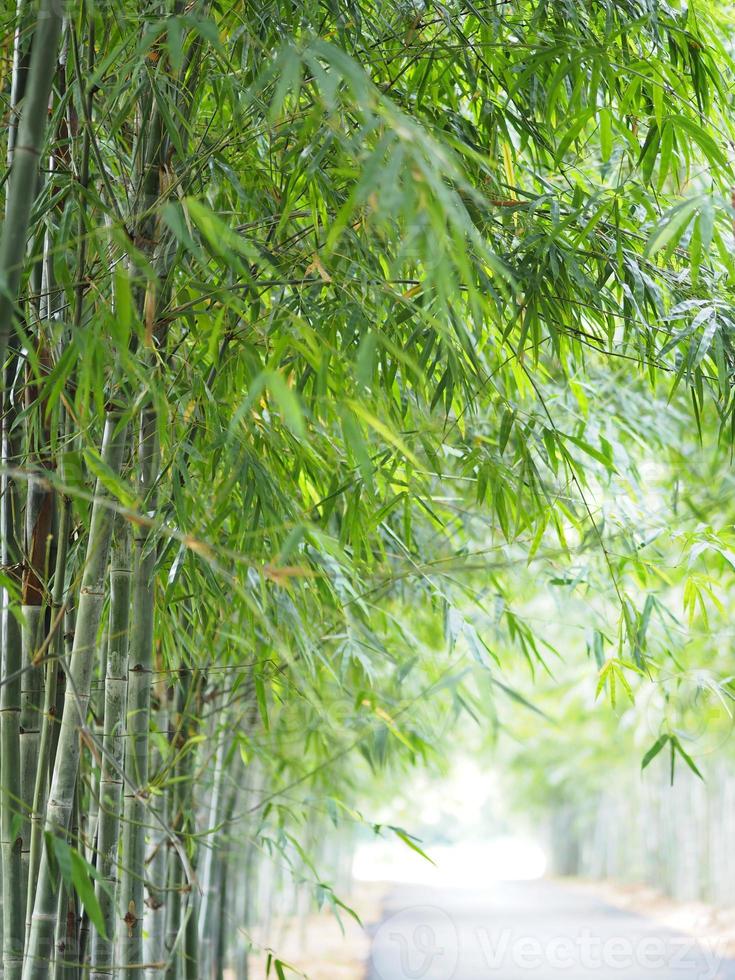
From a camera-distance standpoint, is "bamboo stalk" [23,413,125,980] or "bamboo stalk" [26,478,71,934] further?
"bamboo stalk" [26,478,71,934]

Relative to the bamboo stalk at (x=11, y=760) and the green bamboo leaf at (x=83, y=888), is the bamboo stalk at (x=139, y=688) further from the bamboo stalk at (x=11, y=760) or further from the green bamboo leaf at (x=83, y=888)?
the green bamboo leaf at (x=83, y=888)

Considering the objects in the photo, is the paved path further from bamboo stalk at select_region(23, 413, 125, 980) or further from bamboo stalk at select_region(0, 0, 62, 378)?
bamboo stalk at select_region(0, 0, 62, 378)

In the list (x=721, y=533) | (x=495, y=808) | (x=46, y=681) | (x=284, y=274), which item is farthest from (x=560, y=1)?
(x=495, y=808)

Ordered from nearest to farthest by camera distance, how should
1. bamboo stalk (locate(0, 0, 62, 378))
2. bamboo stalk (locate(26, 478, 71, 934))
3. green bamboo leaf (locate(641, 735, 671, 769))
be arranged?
bamboo stalk (locate(0, 0, 62, 378))
bamboo stalk (locate(26, 478, 71, 934))
green bamboo leaf (locate(641, 735, 671, 769))

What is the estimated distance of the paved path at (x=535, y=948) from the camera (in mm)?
5363

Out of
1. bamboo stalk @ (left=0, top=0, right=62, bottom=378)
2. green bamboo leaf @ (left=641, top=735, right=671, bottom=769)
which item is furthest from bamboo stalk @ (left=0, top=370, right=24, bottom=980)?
green bamboo leaf @ (left=641, top=735, right=671, bottom=769)

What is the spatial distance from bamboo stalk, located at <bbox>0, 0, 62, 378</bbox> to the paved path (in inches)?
177

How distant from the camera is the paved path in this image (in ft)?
17.6

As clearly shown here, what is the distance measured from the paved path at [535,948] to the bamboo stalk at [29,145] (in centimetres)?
448

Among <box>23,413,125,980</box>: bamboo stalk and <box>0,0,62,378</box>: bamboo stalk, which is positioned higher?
<box>0,0,62,378</box>: bamboo stalk

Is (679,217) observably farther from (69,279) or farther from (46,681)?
(46,681)

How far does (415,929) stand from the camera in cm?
633

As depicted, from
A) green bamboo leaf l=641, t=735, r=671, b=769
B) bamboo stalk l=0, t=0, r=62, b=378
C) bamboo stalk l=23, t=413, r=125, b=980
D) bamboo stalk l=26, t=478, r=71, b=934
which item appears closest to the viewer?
bamboo stalk l=0, t=0, r=62, b=378

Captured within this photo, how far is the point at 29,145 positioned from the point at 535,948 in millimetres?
6462
